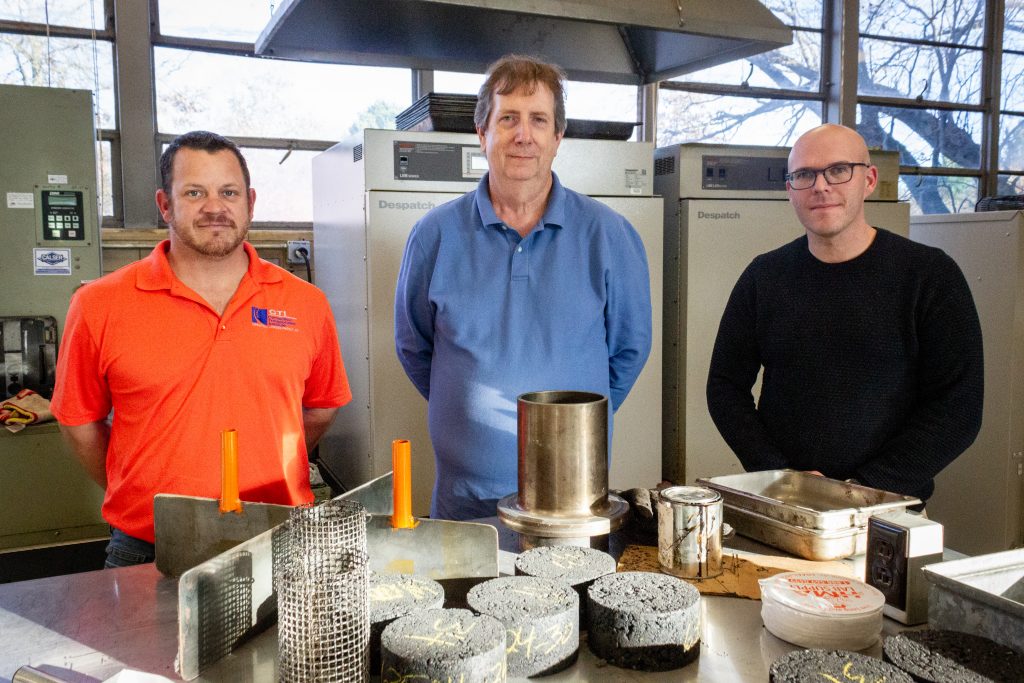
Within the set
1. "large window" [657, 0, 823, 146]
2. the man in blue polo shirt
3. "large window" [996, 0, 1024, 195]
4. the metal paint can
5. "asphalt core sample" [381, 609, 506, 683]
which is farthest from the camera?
"large window" [996, 0, 1024, 195]

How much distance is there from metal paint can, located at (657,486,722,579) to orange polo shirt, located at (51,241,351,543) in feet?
2.52

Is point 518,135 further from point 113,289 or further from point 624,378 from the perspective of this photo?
point 113,289

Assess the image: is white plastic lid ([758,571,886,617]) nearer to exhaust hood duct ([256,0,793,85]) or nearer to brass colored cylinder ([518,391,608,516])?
brass colored cylinder ([518,391,608,516])

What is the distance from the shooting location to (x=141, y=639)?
93 cm

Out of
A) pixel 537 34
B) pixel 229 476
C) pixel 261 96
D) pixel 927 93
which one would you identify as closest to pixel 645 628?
pixel 229 476

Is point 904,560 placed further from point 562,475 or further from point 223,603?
point 223,603

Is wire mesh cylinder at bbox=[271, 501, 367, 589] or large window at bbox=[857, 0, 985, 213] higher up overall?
large window at bbox=[857, 0, 985, 213]

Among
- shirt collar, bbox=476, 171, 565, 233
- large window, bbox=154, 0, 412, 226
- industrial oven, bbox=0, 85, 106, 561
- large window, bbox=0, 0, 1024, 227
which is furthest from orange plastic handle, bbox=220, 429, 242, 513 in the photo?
large window, bbox=154, 0, 412, 226

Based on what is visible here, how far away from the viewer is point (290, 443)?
5.24ft

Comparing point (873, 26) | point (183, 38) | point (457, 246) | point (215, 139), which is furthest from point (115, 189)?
point (873, 26)

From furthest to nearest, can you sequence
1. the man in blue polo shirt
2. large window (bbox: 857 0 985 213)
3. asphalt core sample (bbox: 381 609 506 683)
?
large window (bbox: 857 0 985 213)
the man in blue polo shirt
asphalt core sample (bbox: 381 609 506 683)

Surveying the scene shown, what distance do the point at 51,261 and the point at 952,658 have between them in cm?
296

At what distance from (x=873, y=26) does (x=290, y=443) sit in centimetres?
467

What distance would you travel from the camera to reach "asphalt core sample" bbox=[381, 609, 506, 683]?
74cm
